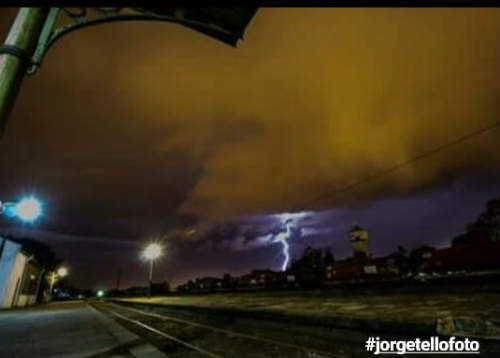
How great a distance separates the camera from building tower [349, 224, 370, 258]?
3969 cm

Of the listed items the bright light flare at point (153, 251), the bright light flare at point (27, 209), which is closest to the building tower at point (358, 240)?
the bright light flare at point (153, 251)

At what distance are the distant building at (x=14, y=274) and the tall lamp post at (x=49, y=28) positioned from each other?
35986mm

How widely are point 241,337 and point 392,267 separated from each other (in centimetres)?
3164

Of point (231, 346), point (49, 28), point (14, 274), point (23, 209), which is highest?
point (14, 274)

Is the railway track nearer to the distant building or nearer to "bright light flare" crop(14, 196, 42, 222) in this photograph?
"bright light flare" crop(14, 196, 42, 222)

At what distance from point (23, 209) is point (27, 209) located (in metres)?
0.05

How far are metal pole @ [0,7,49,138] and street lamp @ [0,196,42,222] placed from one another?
334cm

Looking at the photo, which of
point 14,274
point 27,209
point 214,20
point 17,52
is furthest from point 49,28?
point 14,274

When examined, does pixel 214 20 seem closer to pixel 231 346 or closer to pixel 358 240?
pixel 231 346

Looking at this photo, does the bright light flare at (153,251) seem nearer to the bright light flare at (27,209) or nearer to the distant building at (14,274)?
the distant building at (14,274)

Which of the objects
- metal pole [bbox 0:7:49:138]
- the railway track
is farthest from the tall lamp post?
the railway track

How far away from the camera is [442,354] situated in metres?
4.80

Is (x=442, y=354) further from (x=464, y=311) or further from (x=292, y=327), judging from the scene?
(x=292, y=327)

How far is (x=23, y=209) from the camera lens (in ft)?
17.5
